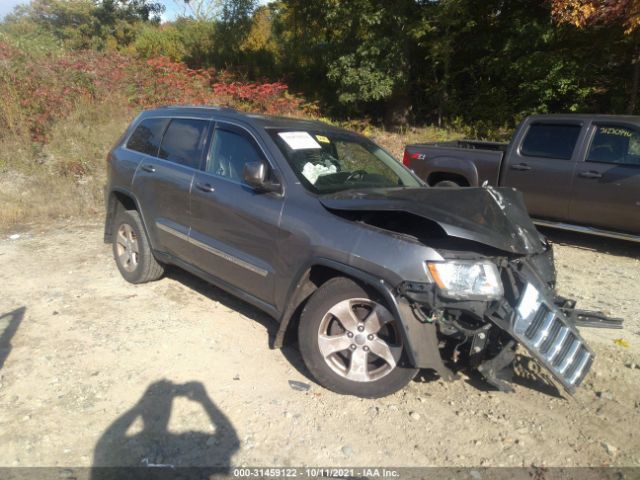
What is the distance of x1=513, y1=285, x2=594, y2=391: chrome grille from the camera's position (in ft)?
9.62

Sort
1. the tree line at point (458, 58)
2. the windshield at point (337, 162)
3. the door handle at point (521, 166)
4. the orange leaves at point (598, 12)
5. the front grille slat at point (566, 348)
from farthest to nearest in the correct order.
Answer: the tree line at point (458, 58) < the orange leaves at point (598, 12) < the door handle at point (521, 166) < the windshield at point (337, 162) < the front grille slat at point (566, 348)

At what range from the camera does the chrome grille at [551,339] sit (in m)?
2.93

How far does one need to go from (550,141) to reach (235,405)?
5838 millimetres

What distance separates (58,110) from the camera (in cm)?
1205

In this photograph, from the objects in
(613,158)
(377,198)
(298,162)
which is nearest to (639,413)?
(377,198)

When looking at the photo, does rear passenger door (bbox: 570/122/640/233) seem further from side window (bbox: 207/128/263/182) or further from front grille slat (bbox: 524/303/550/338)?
side window (bbox: 207/128/263/182)

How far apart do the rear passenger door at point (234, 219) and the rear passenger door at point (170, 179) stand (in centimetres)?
17

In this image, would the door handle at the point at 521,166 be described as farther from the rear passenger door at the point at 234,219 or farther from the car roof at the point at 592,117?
the rear passenger door at the point at 234,219

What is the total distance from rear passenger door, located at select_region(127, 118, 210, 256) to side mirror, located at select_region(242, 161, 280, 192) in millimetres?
927

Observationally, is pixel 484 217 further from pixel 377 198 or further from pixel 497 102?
pixel 497 102

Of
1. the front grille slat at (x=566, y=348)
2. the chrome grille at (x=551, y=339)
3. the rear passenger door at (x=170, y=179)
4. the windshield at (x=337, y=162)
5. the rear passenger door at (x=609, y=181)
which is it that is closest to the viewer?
the chrome grille at (x=551, y=339)

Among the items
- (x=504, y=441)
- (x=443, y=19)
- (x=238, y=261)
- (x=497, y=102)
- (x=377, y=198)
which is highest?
(x=443, y=19)

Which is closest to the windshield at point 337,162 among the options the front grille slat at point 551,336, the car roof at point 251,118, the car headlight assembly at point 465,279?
the car roof at point 251,118

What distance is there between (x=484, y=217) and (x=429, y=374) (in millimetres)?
1193
